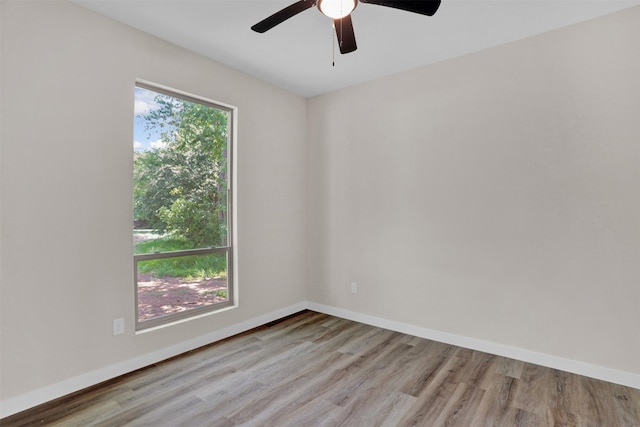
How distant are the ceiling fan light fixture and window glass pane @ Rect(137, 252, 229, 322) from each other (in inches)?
92.4

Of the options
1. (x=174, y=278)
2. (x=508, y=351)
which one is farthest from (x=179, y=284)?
(x=508, y=351)

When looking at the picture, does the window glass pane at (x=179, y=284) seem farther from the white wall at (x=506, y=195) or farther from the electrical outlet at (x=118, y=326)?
the white wall at (x=506, y=195)

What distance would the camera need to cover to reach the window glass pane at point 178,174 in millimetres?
2717

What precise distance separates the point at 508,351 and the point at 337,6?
118 inches

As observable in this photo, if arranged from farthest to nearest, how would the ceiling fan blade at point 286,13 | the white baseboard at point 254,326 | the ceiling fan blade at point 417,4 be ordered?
the white baseboard at point 254,326, the ceiling fan blade at point 286,13, the ceiling fan blade at point 417,4

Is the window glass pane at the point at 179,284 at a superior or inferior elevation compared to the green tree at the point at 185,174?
inferior

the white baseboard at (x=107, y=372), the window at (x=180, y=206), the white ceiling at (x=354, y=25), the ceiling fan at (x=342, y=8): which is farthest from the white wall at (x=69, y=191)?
the ceiling fan at (x=342, y=8)

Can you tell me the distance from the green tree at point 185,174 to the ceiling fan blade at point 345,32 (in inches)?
66.0

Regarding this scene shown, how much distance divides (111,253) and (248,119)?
188 cm

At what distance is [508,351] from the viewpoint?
280 cm

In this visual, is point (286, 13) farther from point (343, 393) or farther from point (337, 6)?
point (343, 393)

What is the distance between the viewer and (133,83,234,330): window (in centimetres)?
271

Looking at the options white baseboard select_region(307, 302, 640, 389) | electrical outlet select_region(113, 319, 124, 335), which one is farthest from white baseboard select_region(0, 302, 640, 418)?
electrical outlet select_region(113, 319, 124, 335)

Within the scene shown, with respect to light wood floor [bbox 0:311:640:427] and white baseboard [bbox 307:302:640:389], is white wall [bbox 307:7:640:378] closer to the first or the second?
white baseboard [bbox 307:302:640:389]
